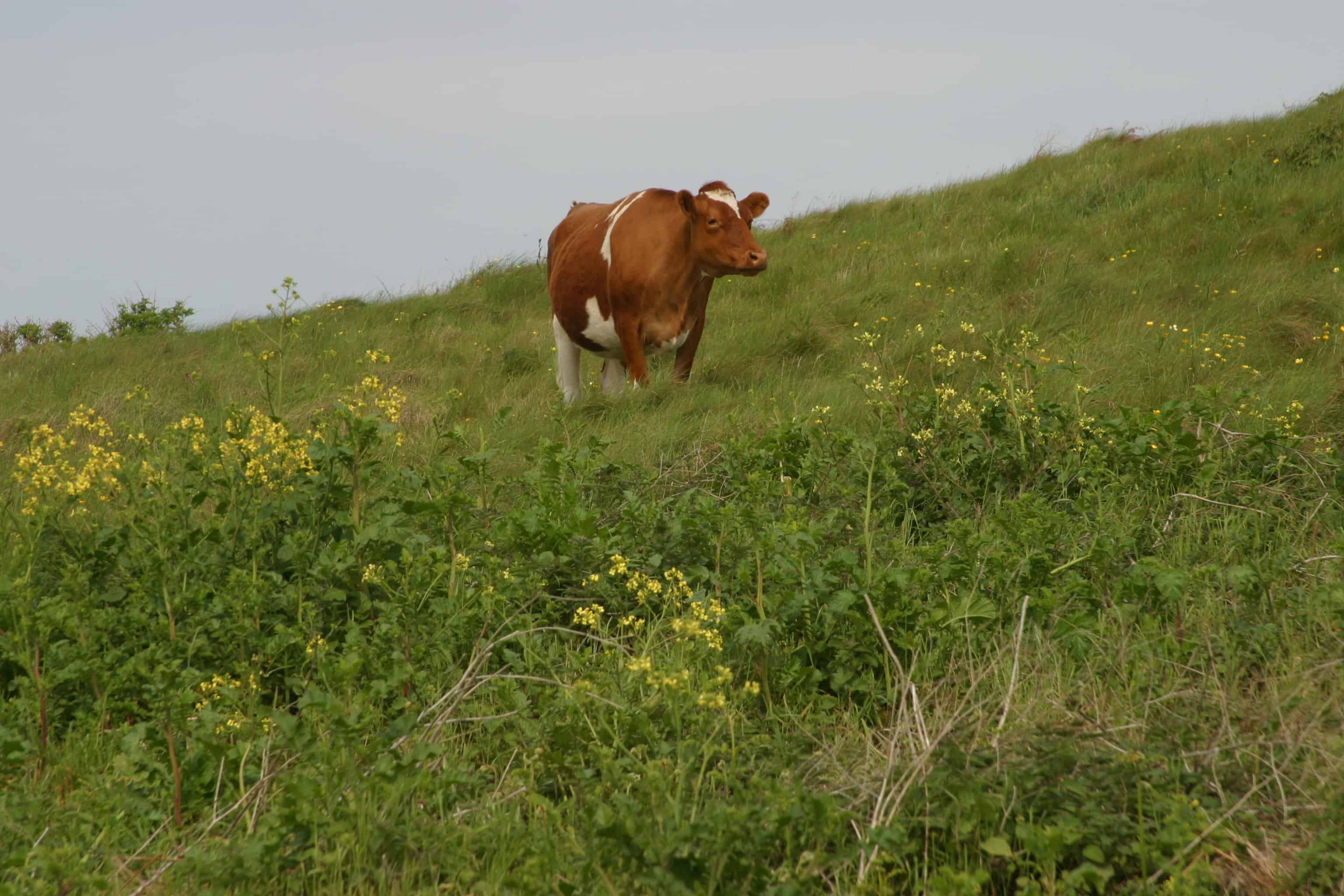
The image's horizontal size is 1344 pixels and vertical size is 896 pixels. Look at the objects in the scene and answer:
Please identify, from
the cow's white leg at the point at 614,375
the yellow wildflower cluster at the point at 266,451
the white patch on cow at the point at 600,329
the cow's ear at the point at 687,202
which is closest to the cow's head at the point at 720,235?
the cow's ear at the point at 687,202

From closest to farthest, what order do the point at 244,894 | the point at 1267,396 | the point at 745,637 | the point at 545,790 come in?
1. the point at 244,894
2. the point at 545,790
3. the point at 745,637
4. the point at 1267,396

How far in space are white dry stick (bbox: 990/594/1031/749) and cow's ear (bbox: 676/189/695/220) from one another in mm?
4943

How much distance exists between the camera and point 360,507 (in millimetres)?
3994

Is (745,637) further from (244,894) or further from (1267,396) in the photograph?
(1267,396)

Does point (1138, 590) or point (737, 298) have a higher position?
point (737, 298)

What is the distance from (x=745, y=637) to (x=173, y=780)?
1538 mm

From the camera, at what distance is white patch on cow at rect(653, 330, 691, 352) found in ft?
26.0

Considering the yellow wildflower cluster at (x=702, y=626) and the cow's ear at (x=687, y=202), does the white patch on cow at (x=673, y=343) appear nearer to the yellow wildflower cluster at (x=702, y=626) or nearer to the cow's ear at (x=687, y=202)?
the cow's ear at (x=687, y=202)

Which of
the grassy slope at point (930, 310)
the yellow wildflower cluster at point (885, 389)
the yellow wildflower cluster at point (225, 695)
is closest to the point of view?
the yellow wildflower cluster at point (225, 695)

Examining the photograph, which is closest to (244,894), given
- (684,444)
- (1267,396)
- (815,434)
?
(815,434)

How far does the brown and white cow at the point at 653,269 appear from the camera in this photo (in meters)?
7.70

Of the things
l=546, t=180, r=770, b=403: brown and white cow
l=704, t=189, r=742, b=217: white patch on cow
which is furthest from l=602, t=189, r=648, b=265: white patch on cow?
l=704, t=189, r=742, b=217: white patch on cow

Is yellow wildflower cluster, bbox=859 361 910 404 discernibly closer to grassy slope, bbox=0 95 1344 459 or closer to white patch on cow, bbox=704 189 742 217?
grassy slope, bbox=0 95 1344 459

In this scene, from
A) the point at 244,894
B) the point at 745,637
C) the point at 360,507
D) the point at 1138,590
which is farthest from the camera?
the point at 360,507
